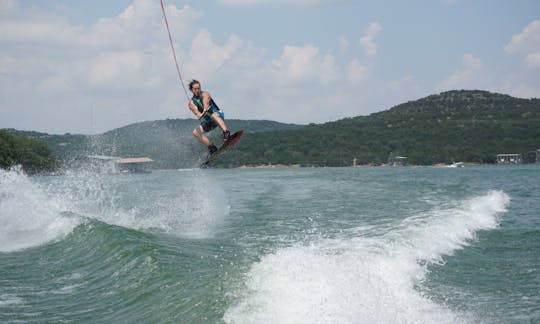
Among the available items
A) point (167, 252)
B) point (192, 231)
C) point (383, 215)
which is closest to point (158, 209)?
point (192, 231)

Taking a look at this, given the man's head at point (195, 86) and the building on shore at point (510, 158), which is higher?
the man's head at point (195, 86)

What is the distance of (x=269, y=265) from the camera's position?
7547 millimetres

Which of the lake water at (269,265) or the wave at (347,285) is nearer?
the wave at (347,285)

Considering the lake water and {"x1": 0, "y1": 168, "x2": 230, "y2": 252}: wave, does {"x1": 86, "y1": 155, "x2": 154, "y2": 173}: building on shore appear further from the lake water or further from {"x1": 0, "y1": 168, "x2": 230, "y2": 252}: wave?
the lake water

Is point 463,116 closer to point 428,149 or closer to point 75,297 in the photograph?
point 428,149

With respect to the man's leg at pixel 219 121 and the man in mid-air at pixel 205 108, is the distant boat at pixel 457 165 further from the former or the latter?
the man's leg at pixel 219 121

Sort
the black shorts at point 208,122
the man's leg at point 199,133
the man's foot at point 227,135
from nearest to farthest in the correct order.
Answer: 1. the man's foot at point 227,135
2. the black shorts at point 208,122
3. the man's leg at point 199,133

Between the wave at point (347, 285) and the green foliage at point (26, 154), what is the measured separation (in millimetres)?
46514

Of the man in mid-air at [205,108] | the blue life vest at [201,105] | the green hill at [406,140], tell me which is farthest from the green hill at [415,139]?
the blue life vest at [201,105]

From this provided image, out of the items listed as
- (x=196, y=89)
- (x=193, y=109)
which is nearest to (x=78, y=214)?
(x=193, y=109)

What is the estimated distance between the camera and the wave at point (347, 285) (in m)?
5.57

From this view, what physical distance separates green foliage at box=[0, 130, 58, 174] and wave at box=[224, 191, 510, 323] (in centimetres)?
4651

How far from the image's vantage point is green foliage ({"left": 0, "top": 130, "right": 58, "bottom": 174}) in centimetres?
4988

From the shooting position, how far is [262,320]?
5.46 m
